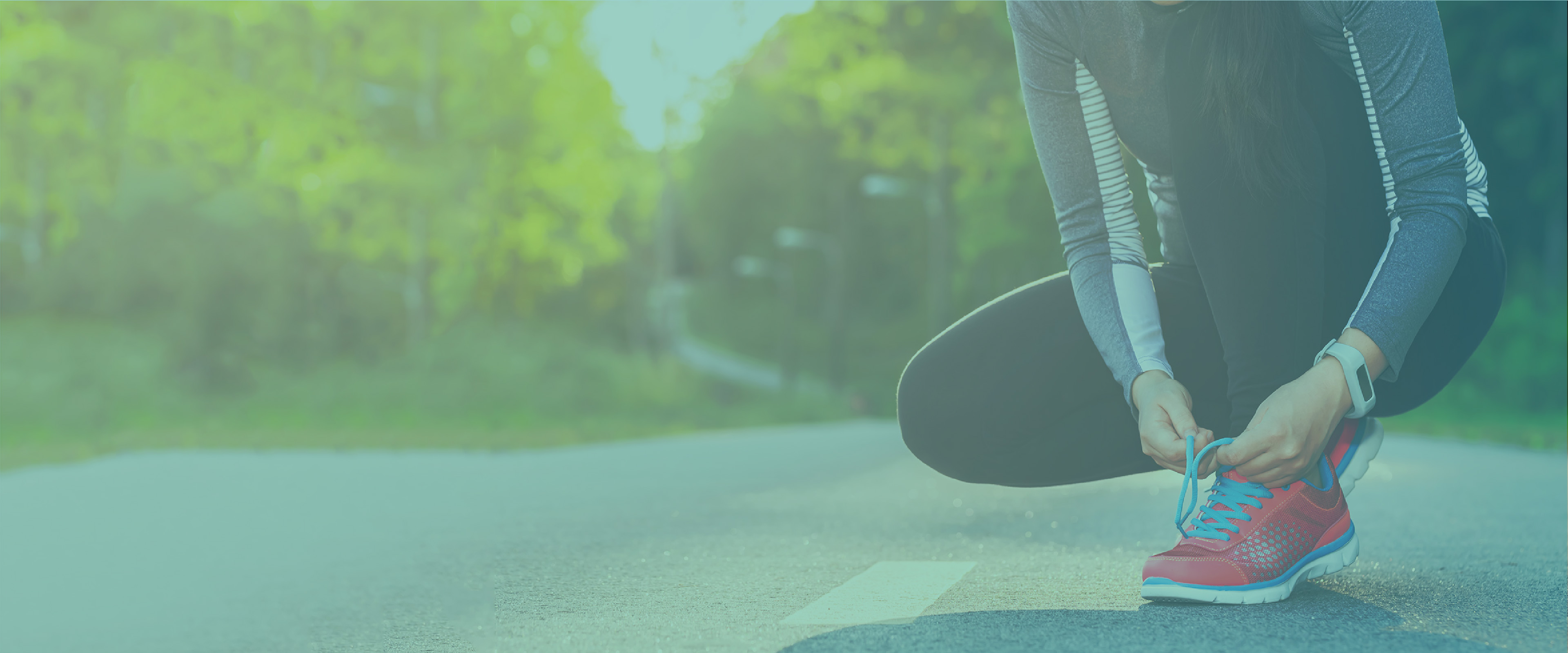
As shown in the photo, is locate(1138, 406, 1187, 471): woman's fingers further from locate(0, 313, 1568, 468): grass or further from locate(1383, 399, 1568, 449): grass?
locate(0, 313, 1568, 468): grass

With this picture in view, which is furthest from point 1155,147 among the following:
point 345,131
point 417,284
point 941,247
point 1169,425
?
point 941,247

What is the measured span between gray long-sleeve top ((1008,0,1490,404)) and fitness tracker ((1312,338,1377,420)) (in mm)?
50

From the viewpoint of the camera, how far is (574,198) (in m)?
20.6

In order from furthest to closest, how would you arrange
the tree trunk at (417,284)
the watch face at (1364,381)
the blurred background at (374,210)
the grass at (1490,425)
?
the tree trunk at (417,284) → the blurred background at (374,210) → the grass at (1490,425) → the watch face at (1364,381)

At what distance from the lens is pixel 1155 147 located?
2580 millimetres

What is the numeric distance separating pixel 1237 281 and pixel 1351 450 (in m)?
0.47

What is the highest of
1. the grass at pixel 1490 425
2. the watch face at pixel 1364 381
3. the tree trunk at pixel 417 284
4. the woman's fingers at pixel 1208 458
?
the tree trunk at pixel 417 284

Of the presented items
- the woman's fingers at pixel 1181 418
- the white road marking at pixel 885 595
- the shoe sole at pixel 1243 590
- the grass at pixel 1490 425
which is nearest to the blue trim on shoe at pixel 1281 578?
the shoe sole at pixel 1243 590

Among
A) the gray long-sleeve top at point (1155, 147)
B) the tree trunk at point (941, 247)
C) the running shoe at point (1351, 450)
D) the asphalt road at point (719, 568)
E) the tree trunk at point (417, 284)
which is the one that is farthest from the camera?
the tree trunk at point (941, 247)

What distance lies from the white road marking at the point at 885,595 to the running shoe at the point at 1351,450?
2.44 feet

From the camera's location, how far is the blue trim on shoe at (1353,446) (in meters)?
2.48

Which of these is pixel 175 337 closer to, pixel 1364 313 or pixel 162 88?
pixel 162 88

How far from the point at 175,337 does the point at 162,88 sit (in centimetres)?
368

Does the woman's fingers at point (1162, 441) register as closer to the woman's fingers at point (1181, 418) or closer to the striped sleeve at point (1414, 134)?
the woman's fingers at point (1181, 418)
